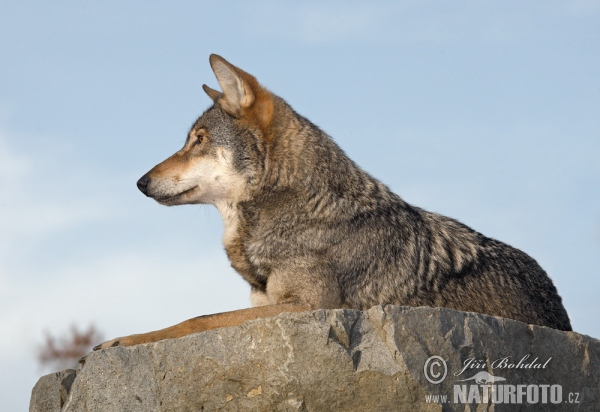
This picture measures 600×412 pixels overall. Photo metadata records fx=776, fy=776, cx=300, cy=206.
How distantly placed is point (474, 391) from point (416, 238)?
205 centimetres

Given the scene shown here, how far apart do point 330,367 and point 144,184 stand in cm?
330

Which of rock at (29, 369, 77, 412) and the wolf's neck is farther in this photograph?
the wolf's neck

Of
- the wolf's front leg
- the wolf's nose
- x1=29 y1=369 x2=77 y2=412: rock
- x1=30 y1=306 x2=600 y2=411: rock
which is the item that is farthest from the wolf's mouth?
x1=30 y1=306 x2=600 y2=411: rock

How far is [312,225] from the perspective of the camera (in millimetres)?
7375

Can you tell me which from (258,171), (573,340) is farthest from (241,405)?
(573,340)

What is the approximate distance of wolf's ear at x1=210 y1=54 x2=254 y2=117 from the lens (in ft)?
25.5

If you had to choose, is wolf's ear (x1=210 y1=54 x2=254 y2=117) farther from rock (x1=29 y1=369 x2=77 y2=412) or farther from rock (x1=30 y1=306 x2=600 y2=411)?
rock (x1=29 y1=369 x2=77 y2=412)

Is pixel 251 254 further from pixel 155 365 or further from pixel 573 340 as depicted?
pixel 573 340

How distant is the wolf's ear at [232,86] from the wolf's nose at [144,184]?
112cm

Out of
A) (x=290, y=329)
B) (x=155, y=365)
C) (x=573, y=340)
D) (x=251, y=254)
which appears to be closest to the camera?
(x=290, y=329)

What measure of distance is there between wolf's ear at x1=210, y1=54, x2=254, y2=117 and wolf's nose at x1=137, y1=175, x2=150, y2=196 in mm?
1115

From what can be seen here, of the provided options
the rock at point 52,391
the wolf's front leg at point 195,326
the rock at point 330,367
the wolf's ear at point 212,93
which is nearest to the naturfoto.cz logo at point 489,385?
the rock at point 330,367

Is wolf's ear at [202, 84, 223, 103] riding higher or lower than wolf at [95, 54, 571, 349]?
higher

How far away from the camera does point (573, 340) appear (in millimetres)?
7000
